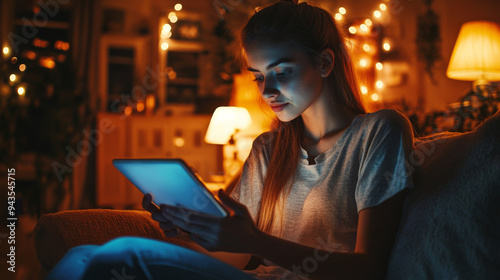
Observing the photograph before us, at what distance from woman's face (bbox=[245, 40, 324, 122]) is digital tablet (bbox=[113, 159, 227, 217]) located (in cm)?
37

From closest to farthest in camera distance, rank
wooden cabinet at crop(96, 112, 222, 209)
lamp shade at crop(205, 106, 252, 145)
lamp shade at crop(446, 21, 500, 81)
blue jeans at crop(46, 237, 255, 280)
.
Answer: blue jeans at crop(46, 237, 255, 280), lamp shade at crop(446, 21, 500, 81), lamp shade at crop(205, 106, 252, 145), wooden cabinet at crop(96, 112, 222, 209)

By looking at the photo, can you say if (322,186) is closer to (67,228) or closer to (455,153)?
(455,153)

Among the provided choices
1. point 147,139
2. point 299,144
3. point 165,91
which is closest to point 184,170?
point 299,144

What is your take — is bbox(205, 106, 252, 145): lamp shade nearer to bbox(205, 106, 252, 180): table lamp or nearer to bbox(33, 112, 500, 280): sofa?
bbox(205, 106, 252, 180): table lamp

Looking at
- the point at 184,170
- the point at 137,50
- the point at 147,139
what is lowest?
the point at 147,139

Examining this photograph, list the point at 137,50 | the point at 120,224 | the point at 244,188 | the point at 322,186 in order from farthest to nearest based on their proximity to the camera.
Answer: the point at 137,50 < the point at 244,188 < the point at 120,224 < the point at 322,186

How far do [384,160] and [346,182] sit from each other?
126 millimetres

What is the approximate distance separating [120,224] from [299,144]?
53 cm

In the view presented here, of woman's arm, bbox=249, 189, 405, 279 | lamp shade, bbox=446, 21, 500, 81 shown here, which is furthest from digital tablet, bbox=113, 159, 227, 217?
lamp shade, bbox=446, 21, 500, 81

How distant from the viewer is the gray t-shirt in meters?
1.07

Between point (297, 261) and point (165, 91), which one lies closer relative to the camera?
point (297, 261)

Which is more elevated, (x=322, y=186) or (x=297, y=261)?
(x=322, y=186)

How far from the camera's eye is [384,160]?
3.56ft

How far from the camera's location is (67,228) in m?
1.25
